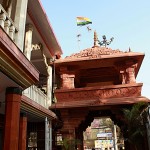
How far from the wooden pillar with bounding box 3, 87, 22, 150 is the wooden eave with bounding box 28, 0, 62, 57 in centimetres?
393

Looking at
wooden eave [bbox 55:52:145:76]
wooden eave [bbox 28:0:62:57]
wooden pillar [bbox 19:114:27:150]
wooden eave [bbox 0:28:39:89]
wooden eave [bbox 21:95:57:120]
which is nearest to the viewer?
wooden eave [bbox 0:28:39:89]

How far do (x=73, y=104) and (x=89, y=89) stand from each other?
1044 millimetres

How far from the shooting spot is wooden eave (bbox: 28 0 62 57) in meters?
7.93

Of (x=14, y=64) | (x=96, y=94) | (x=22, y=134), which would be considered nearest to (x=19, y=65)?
(x=14, y=64)

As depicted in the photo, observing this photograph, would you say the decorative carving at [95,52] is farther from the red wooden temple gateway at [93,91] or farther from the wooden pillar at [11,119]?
the wooden pillar at [11,119]

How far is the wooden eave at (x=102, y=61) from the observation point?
35.8ft

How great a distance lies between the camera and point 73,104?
34.2 ft

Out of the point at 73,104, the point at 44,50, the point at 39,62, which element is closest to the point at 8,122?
the point at 73,104

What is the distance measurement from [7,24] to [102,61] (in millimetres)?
7142

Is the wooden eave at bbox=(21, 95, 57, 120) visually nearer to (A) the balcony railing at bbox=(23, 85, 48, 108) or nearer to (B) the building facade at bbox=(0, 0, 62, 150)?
(B) the building facade at bbox=(0, 0, 62, 150)

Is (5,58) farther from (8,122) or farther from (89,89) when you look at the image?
(89,89)

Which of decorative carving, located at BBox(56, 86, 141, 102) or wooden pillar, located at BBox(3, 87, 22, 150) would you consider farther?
decorative carving, located at BBox(56, 86, 141, 102)

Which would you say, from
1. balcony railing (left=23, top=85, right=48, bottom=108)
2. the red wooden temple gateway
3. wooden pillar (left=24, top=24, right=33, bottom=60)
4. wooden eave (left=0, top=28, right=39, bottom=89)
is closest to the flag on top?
the red wooden temple gateway

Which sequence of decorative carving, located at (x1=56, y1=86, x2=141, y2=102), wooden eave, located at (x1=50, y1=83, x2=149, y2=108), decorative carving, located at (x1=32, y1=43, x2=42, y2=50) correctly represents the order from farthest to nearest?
decorative carving, located at (x1=56, y1=86, x2=141, y2=102), wooden eave, located at (x1=50, y1=83, x2=149, y2=108), decorative carving, located at (x1=32, y1=43, x2=42, y2=50)
